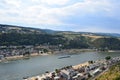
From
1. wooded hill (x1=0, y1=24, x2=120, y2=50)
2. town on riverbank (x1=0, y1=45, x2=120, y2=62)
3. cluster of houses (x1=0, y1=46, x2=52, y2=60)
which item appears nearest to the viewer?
town on riverbank (x1=0, y1=45, x2=120, y2=62)

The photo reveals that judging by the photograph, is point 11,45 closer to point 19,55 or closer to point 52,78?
point 19,55

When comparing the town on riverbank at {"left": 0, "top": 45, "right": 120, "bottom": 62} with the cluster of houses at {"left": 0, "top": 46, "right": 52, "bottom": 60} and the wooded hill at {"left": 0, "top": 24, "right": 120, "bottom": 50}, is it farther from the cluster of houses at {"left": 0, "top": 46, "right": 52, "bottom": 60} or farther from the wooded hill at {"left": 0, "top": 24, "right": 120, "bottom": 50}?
the wooded hill at {"left": 0, "top": 24, "right": 120, "bottom": 50}

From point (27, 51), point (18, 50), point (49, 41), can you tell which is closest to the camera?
point (27, 51)

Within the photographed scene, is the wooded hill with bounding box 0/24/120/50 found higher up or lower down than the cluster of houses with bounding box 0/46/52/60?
higher up

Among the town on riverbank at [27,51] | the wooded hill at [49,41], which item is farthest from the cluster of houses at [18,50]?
the wooded hill at [49,41]

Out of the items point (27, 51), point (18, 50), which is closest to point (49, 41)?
point (27, 51)

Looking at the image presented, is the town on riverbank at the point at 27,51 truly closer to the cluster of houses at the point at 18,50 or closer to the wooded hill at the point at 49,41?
the cluster of houses at the point at 18,50

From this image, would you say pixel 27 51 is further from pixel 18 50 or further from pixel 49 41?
pixel 49 41

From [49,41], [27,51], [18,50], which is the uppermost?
[49,41]

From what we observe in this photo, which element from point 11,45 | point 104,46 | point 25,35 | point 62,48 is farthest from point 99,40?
point 11,45

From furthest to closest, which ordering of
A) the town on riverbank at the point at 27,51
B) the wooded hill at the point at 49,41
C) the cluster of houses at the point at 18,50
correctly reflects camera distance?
the wooded hill at the point at 49,41, the cluster of houses at the point at 18,50, the town on riverbank at the point at 27,51

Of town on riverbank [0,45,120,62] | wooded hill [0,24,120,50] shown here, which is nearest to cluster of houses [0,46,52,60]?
town on riverbank [0,45,120,62]
